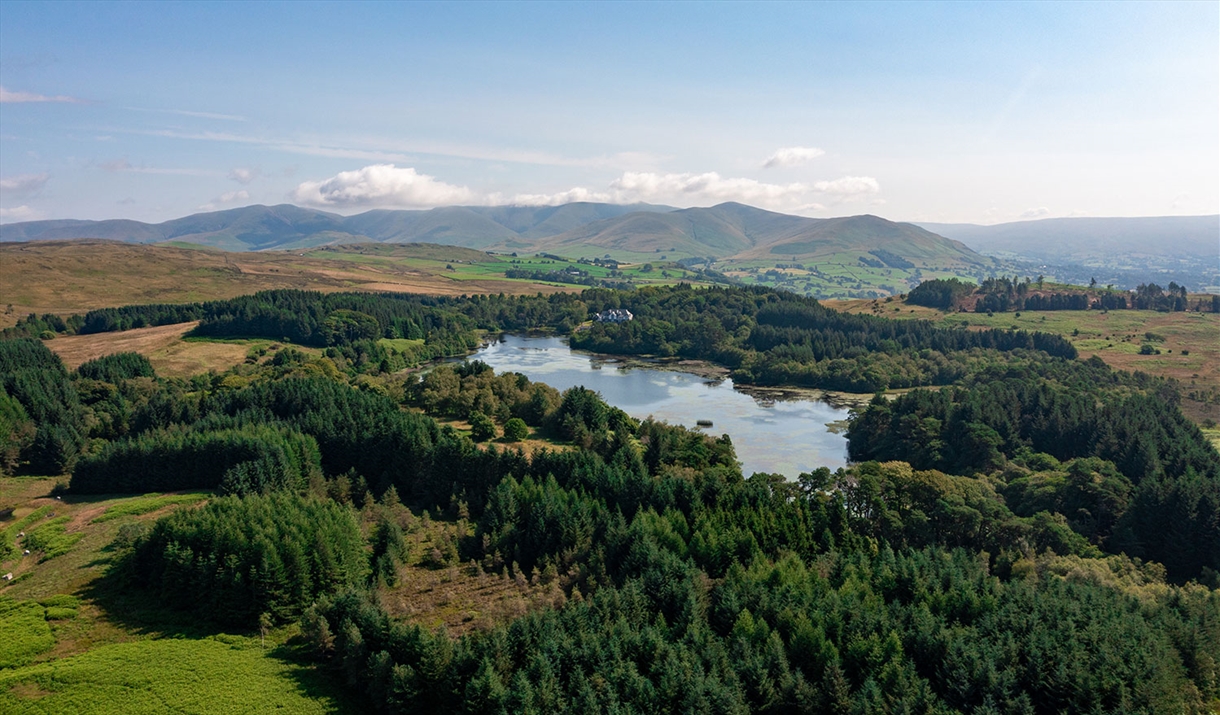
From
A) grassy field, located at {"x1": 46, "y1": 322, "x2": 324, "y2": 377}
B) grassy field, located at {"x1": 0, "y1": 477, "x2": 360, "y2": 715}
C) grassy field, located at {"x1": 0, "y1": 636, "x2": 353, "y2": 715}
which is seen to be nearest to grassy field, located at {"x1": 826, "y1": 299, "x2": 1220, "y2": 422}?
grassy field, located at {"x1": 0, "y1": 636, "x2": 353, "y2": 715}

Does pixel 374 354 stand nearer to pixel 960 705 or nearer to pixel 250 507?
pixel 250 507

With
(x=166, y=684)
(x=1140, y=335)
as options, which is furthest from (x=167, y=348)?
(x=1140, y=335)

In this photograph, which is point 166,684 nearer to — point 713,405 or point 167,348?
point 713,405

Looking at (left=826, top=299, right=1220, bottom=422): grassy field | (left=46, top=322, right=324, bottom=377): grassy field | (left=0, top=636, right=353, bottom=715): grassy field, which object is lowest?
(left=0, top=636, right=353, bottom=715): grassy field

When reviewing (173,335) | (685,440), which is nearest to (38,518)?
(685,440)

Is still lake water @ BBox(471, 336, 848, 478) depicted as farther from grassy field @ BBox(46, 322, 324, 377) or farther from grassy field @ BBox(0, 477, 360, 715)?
grassy field @ BBox(0, 477, 360, 715)

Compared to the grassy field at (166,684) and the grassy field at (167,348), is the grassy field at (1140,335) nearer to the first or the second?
the grassy field at (166,684)
